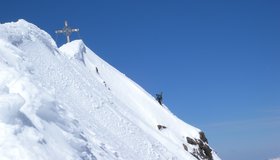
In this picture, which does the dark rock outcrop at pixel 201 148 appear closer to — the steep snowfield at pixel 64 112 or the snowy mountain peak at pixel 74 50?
the steep snowfield at pixel 64 112

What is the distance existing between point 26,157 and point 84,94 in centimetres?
1166

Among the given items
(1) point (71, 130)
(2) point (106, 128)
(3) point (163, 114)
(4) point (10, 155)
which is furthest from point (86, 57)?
(4) point (10, 155)

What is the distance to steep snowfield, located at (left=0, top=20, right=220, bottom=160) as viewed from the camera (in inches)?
394

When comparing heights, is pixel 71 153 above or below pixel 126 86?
below

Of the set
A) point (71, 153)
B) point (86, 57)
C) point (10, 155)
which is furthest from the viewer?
point (86, 57)

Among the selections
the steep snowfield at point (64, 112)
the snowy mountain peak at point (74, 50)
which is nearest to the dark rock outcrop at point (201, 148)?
the steep snowfield at point (64, 112)

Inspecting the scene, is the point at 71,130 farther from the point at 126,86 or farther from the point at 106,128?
the point at 126,86

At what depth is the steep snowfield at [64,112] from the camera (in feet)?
32.9

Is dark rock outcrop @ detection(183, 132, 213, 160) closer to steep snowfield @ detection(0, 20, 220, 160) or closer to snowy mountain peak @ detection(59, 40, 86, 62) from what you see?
steep snowfield @ detection(0, 20, 220, 160)

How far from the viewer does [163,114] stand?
34.5 m

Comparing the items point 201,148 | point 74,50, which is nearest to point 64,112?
point 74,50

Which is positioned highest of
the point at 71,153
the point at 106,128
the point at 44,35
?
the point at 44,35

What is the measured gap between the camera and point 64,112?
14.1 meters

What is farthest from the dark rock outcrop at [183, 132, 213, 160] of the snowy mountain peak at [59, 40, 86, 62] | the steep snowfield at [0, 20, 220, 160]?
the snowy mountain peak at [59, 40, 86, 62]
